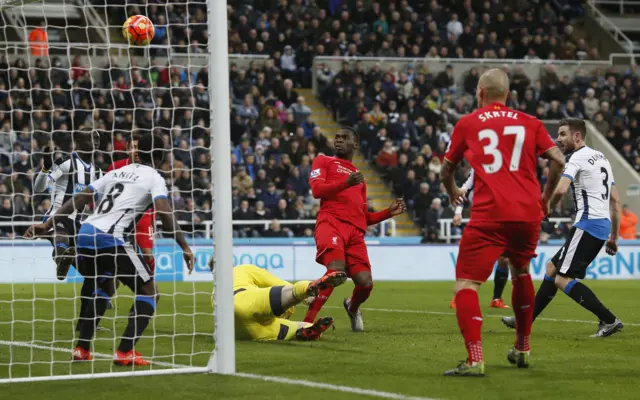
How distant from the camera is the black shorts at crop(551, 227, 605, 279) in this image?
10.6 m

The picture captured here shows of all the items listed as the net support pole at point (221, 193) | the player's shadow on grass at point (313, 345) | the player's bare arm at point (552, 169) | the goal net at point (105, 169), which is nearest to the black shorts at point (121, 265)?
the goal net at point (105, 169)

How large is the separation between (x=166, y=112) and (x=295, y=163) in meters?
3.61

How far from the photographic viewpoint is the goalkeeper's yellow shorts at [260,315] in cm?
945

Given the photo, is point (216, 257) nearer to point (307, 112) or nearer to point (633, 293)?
point (633, 293)

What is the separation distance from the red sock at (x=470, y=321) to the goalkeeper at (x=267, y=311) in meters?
2.19

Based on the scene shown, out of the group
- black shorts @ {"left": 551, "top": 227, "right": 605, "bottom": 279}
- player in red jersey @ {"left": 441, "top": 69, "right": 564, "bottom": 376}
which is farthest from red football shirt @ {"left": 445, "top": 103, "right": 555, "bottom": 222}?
black shorts @ {"left": 551, "top": 227, "right": 605, "bottom": 279}

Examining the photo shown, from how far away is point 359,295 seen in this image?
35.6 feet

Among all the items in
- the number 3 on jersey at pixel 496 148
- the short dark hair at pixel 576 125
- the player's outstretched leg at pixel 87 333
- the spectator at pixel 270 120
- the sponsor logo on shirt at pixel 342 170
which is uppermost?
the number 3 on jersey at pixel 496 148

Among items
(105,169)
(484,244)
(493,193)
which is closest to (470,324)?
(484,244)

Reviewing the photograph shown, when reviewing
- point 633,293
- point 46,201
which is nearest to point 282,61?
point 46,201

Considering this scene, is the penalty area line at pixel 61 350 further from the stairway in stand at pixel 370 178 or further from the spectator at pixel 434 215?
the stairway in stand at pixel 370 178

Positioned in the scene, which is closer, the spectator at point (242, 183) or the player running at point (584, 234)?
the player running at point (584, 234)

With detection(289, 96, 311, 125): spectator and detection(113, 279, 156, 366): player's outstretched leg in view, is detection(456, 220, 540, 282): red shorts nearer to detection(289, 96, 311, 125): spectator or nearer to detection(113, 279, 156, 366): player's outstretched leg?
detection(113, 279, 156, 366): player's outstretched leg

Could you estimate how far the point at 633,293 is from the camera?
18.2m
